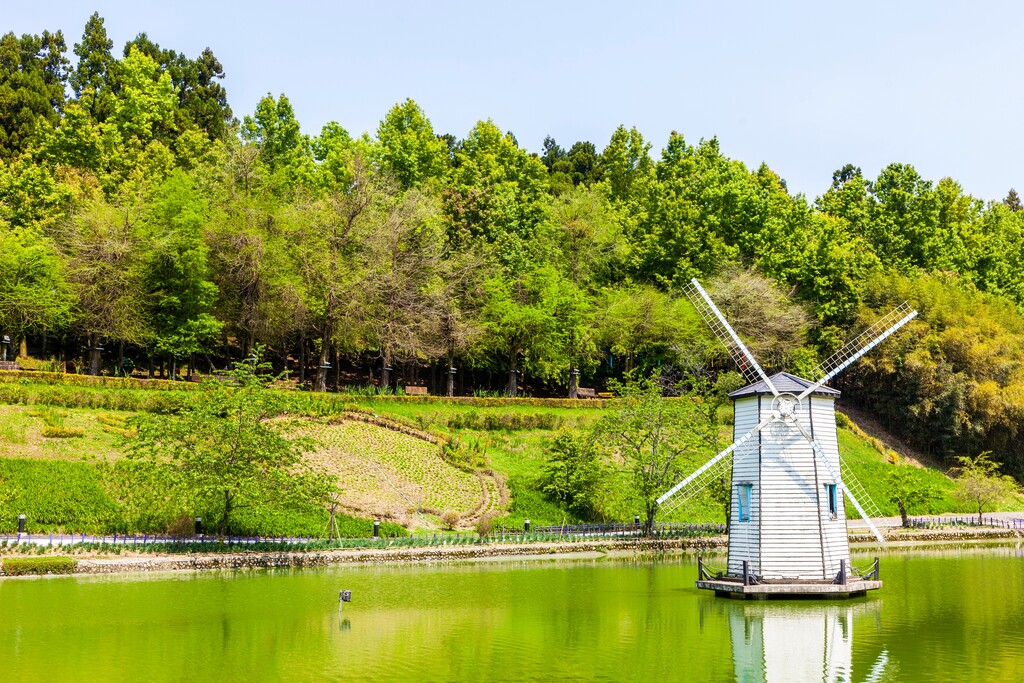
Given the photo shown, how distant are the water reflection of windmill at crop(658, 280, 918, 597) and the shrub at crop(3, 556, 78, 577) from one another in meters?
19.0

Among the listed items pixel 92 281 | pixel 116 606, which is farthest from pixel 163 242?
pixel 116 606

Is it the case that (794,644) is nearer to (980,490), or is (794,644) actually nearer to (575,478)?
(575,478)

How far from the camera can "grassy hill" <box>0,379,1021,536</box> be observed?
38.7 m

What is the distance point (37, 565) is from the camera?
3123cm

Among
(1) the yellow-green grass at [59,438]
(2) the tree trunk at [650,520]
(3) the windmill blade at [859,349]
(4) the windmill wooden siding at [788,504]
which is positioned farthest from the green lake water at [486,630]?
(1) the yellow-green grass at [59,438]

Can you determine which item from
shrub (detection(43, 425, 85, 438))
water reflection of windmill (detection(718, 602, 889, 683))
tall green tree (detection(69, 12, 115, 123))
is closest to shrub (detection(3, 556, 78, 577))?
shrub (detection(43, 425, 85, 438))

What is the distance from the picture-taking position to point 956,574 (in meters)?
35.8

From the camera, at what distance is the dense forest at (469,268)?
60.2m

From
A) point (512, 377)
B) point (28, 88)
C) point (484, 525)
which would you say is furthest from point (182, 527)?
point (28, 88)

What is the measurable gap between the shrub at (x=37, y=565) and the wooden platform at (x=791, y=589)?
62.6 ft

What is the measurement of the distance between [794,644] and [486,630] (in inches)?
277

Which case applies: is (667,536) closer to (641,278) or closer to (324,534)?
(324,534)

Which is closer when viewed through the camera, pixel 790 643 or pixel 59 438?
pixel 790 643

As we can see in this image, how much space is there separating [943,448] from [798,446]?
42260 mm
